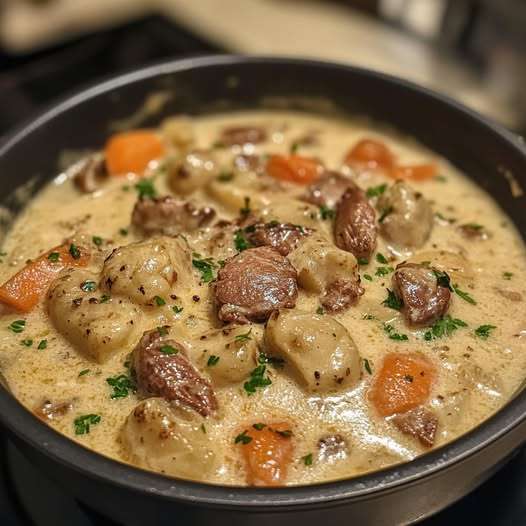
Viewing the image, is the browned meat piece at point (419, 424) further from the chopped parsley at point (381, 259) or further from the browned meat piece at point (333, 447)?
the chopped parsley at point (381, 259)

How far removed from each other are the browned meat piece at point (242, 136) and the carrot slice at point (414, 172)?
53 centimetres

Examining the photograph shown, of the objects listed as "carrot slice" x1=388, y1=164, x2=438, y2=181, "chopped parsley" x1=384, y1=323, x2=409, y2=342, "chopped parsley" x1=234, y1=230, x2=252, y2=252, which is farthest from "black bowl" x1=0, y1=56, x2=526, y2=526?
"chopped parsley" x1=234, y1=230, x2=252, y2=252

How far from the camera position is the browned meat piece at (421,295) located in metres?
2.04

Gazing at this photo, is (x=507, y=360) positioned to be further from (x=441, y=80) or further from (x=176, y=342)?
(x=441, y=80)

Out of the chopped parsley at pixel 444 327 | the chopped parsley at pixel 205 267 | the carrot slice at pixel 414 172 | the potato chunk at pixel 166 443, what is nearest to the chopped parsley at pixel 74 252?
the chopped parsley at pixel 205 267

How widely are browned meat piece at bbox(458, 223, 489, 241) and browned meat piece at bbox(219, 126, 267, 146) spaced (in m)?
0.87

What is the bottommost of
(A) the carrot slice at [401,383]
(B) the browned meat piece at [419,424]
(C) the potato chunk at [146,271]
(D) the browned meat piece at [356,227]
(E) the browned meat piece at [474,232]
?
(B) the browned meat piece at [419,424]

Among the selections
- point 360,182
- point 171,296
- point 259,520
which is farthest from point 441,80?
point 259,520

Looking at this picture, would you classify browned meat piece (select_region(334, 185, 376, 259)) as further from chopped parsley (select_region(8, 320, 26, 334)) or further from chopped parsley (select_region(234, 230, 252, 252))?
chopped parsley (select_region(8, 320, 26, 334))

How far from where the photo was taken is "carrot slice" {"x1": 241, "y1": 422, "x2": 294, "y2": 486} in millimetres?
1712

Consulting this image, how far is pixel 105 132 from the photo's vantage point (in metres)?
2.95

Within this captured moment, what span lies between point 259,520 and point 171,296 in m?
0.74

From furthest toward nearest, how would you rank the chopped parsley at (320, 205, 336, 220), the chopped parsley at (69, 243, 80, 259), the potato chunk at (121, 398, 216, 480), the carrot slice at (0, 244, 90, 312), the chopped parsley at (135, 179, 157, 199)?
the chopped parsley at (135, 179, 157, 199)
the chopped parsley at (320, 205, 336, 220)
the chopped parsley at (69, 243, 80, 259)
the carrot slice at (0, 244, 90, 312)
the potato chunk at (121, 398, 216, 480)

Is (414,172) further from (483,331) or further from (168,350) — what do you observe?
(168,350)
